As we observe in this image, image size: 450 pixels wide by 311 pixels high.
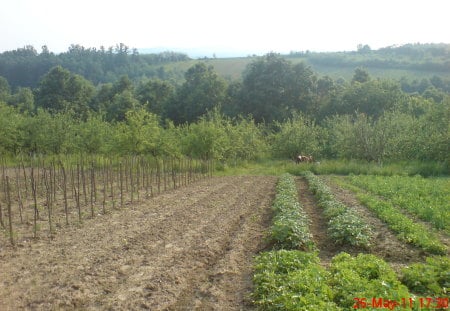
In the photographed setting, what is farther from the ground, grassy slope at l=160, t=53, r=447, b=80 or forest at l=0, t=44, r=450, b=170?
grassy slope at l=160, t=53, r=447, b=80

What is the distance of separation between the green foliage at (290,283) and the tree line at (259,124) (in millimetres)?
25616

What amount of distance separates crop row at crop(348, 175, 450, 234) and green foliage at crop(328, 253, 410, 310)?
555cm

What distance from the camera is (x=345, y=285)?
26.6ft

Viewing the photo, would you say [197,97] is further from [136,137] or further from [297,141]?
[136,137]

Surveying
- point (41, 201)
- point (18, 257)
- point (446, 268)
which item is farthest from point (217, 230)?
point (41, 201)

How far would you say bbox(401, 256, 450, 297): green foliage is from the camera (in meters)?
8.09

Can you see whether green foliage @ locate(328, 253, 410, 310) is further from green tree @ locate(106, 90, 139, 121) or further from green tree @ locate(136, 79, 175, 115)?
green tree @ locate(136, 79, 175, 115)

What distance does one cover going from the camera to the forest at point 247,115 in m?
36.8

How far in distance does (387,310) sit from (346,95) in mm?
56662

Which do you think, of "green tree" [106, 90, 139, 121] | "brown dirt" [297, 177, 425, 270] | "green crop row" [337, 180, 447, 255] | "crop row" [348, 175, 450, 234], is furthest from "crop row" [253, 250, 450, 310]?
"green tree" [106, 90, 139, 121]

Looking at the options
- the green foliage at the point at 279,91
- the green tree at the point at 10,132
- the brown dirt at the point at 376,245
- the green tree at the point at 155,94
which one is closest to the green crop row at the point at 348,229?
the brown dirt at the point at 376,245

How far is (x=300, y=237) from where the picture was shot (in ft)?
38.2

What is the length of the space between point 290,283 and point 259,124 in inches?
1679

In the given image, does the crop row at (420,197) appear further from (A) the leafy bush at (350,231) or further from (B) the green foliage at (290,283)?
(B) the green foliage at (290,283)
